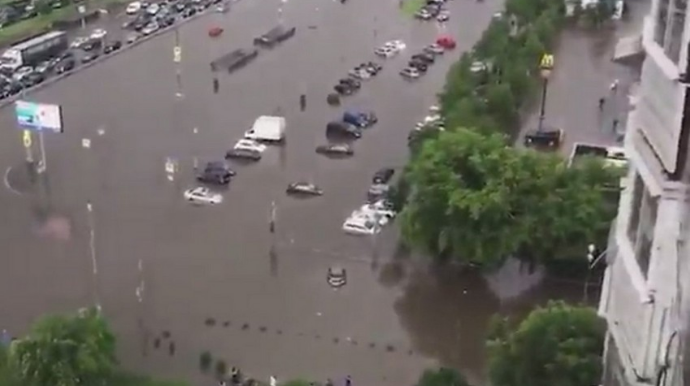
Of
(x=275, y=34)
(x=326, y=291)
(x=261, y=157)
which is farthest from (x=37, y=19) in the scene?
(x=326, y=291)

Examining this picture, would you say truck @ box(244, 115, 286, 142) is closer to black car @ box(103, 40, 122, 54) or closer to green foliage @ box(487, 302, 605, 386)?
black car @ box(103, 40, 122, 54)

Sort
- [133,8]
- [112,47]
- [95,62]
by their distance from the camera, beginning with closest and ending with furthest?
[95,62]
[112,47]
[133,8]

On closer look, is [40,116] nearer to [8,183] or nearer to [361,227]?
[8,183]

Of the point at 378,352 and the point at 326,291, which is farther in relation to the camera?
the point at 326,291

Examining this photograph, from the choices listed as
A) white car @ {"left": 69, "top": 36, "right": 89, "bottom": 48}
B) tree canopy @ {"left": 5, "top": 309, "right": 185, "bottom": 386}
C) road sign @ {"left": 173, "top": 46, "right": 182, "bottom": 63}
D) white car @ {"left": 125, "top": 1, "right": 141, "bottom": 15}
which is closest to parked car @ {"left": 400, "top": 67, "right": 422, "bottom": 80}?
road sign @ {"left": 173, "top": 46, "right": 182, "bottom": 63}

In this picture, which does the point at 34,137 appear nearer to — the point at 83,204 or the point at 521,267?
the point at 83,204

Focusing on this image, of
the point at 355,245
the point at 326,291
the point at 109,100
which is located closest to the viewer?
the point at 326,291

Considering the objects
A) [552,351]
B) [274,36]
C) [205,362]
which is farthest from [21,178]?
[552,351]
